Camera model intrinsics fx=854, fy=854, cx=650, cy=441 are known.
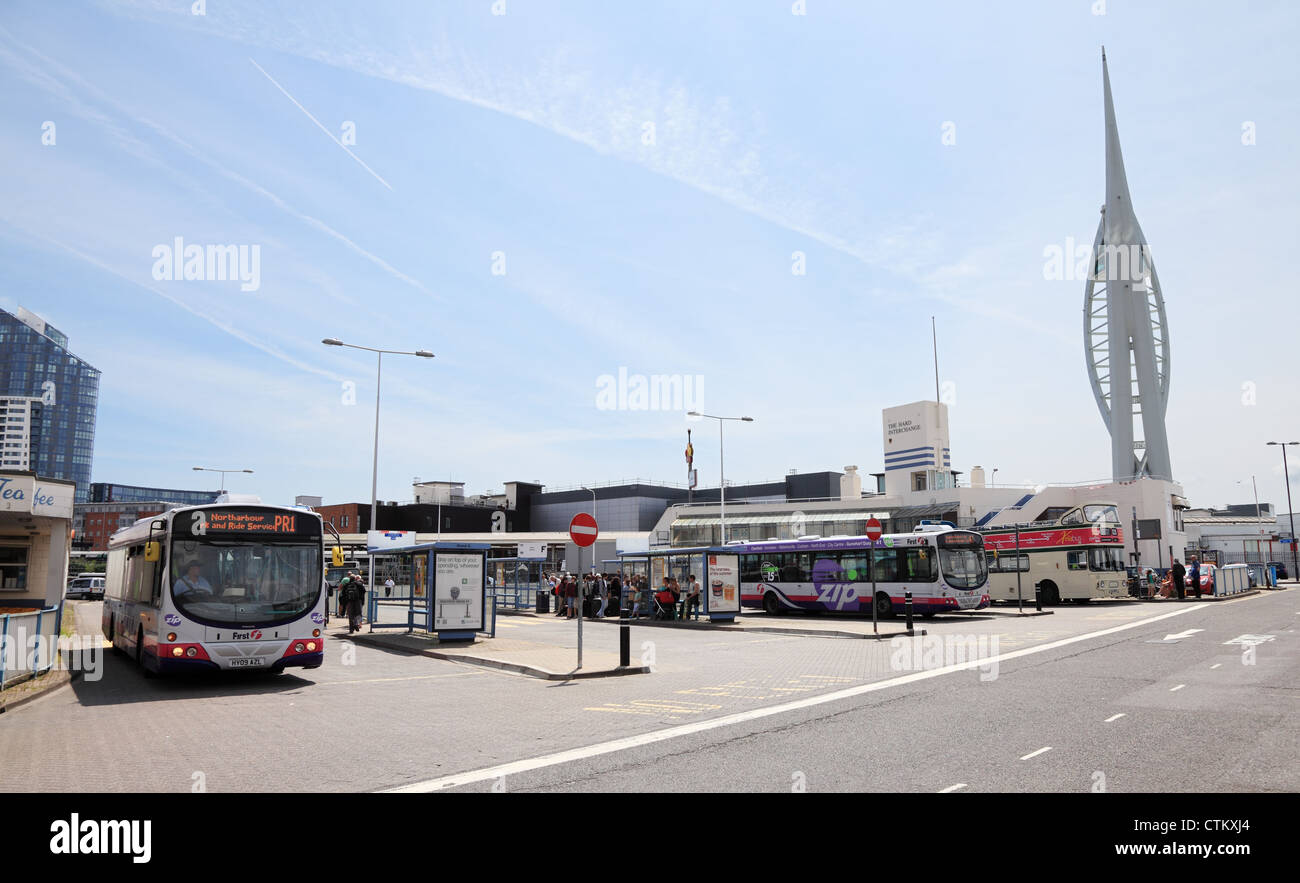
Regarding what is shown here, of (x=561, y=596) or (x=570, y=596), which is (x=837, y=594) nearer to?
(x=570, y=596)

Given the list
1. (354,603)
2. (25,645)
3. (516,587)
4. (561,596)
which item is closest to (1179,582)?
(561,596)

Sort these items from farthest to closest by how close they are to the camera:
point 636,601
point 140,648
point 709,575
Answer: point 636,601 → point 709,575 → point 140,648

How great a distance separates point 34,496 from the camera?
25.8m

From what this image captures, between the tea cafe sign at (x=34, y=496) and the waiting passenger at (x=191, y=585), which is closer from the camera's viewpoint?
the waiting passenger at (x=191, y=585)

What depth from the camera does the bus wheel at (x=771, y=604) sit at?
1288 inches

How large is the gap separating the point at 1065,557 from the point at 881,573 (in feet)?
45.7

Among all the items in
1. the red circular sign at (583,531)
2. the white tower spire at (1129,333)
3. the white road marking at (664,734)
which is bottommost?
the white road marking at (664,734)

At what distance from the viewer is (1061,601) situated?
40.1 m

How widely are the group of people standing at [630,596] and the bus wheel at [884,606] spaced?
6.14m

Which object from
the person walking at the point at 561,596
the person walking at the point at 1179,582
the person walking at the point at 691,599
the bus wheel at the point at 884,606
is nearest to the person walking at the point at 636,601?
the person walking at the point at 691,599

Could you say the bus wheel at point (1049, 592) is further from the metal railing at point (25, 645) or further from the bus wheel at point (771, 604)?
the metal railing at point (25, 645)
